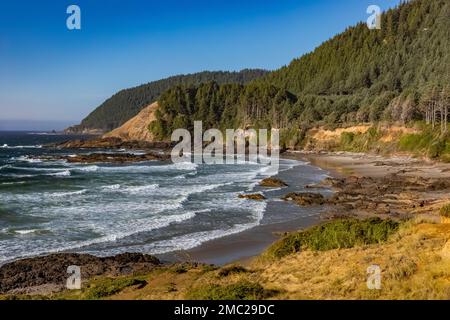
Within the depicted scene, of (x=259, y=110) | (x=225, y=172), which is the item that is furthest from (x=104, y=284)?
(x=259, y=110)

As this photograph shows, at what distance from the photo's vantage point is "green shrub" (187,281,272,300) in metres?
11.4

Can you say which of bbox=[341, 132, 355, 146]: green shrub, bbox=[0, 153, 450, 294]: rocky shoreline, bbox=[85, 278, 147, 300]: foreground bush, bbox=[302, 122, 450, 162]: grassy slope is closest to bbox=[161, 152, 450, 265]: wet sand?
bbox=[0, 153, 450, 294]: rocky shoreline

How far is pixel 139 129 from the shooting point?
152 metres

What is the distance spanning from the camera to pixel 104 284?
14.6 m

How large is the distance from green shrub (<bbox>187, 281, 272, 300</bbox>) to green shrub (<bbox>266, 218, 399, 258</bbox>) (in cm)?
502

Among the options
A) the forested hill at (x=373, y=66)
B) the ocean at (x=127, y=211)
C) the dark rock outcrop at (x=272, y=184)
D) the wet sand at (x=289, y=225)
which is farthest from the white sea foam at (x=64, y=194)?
the forested hill at (x=373, y=66)

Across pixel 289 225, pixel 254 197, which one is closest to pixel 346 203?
pixel 254 197

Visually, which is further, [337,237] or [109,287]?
[337,237]

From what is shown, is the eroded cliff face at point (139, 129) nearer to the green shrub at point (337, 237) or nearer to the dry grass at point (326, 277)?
the green shrub at point (337, 237)

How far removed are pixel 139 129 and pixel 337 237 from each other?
13948 cm

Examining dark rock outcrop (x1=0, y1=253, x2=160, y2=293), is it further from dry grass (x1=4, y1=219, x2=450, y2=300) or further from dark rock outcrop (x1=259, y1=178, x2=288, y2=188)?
dark rock outcrop (x1=259, y1=178, x2=288, y2=188)

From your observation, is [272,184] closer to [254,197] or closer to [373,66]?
[254,197]
